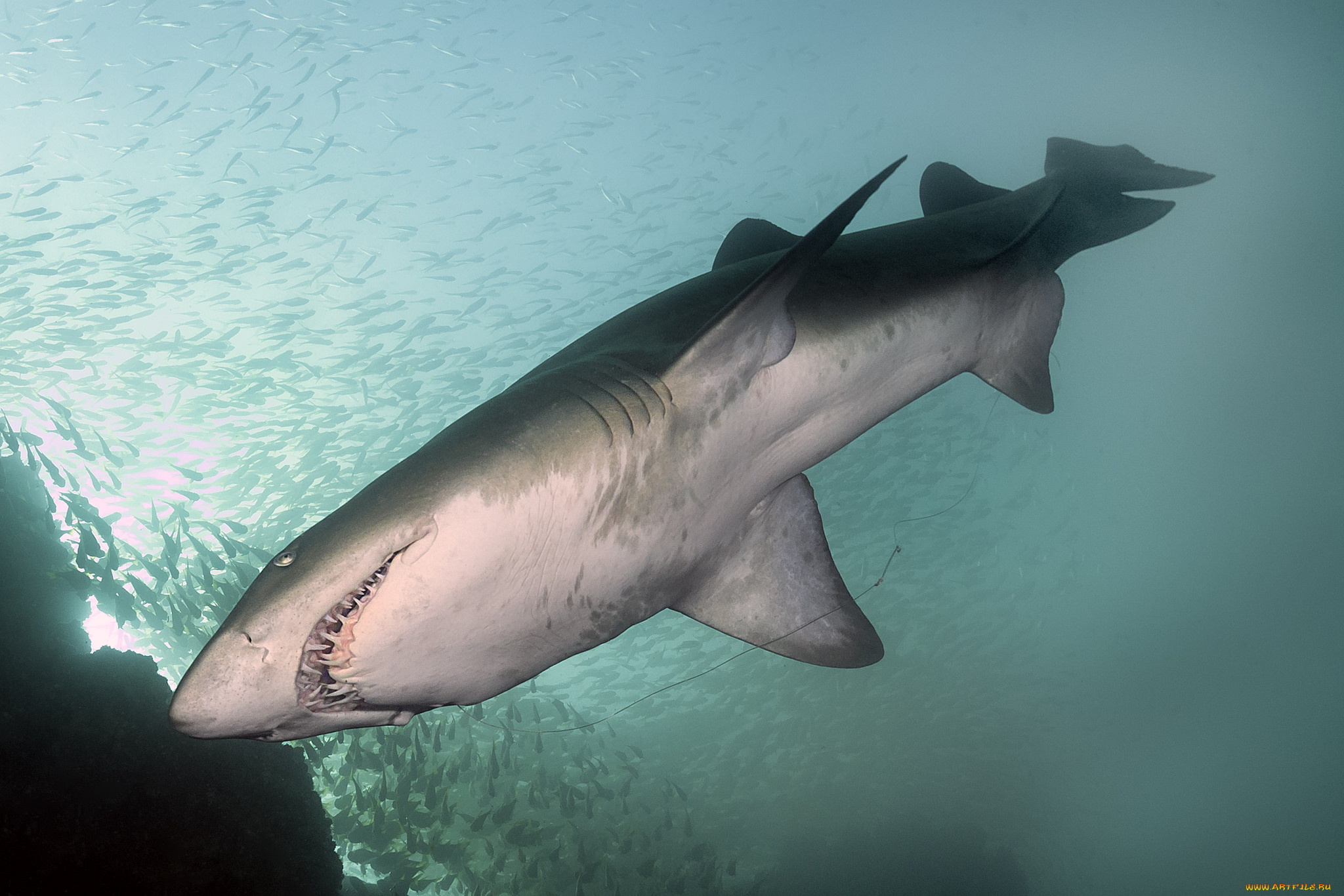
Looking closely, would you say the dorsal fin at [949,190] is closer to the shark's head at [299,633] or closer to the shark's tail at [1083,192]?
the shark's tail at [1083,192]

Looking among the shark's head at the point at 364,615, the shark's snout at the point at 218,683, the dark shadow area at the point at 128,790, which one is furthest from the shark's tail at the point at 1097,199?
the dark shadow area at the point at 128,790

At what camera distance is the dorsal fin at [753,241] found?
3020mm

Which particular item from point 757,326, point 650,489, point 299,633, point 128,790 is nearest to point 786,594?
point 650,489

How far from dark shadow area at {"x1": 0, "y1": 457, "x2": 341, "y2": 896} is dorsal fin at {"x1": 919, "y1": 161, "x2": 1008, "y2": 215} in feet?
21.5

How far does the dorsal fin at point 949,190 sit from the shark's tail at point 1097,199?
0.38 meters

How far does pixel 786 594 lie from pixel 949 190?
2673 millimetres

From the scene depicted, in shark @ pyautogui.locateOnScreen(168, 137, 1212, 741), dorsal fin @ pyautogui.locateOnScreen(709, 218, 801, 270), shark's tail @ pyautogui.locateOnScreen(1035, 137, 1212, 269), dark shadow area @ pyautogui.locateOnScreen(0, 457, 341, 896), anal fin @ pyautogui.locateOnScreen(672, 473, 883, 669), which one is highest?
shark's tail @ pyautogui.locateOnScreen(1035, 137, 1212, 269)

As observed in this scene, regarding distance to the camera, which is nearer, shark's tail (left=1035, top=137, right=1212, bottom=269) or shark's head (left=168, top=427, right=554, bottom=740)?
shark's head (left=168, top=427, right=554, bottom=740)

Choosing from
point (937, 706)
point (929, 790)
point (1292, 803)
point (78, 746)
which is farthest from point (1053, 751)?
point (78, 746)

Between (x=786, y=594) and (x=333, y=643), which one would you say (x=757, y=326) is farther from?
(x=333, y=643)

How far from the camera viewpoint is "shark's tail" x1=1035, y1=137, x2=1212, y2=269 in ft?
9.80

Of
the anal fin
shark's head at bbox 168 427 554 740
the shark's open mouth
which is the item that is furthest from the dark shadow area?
the anal fin

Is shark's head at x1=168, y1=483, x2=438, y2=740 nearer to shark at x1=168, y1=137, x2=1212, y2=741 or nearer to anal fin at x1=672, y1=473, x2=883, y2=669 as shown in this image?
shark at x1=168, y1=137, x2=1212, y2=741

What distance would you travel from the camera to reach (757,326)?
173cm
